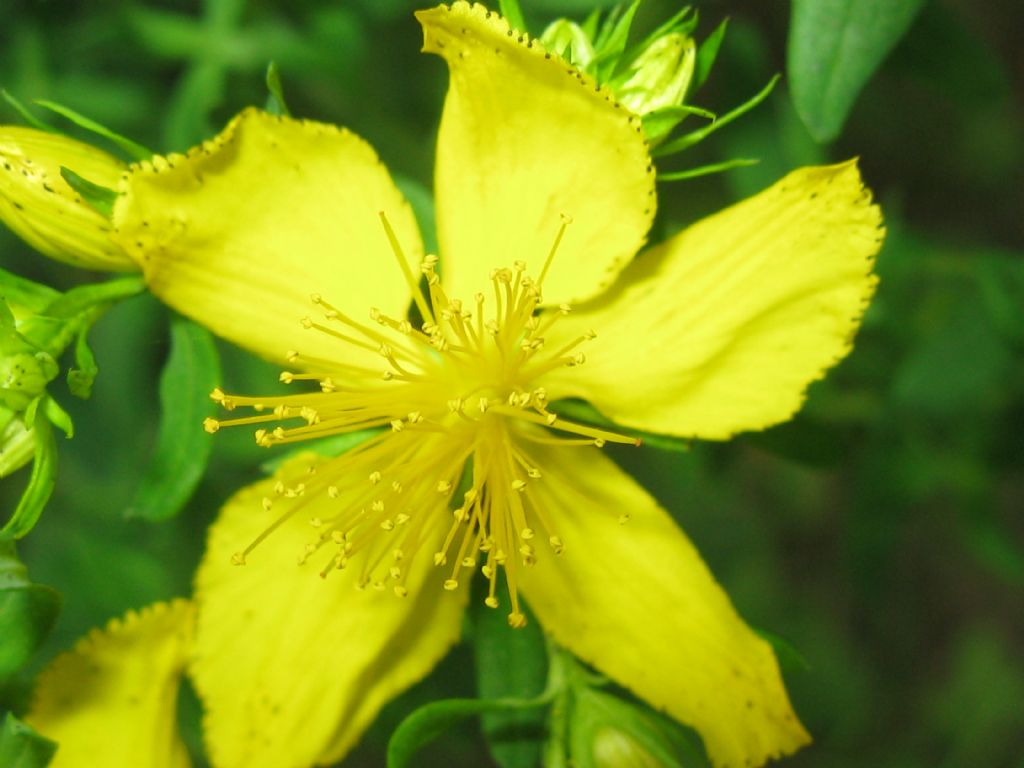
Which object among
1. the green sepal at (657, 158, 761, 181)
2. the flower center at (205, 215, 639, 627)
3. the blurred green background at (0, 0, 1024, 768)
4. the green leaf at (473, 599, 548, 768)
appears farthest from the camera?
the blurred green background at (0, 0, 1024, 768)

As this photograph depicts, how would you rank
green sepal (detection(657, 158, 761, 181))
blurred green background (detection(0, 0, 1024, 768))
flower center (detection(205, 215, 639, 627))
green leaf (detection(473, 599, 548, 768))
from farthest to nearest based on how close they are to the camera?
blurred green background (detection(0, 0, 1024, 768)) → green leaf (detection(473, 599, 548, 768)) → flower center (detection(205, 215, 639, 627)) → green sepal (detection(657, 158, 761, 181))

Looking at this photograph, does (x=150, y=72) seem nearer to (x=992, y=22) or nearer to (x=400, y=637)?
(x=400, y=637)

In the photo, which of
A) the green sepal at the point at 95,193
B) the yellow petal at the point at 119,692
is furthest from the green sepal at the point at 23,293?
the yellow petal at the point at 119,692

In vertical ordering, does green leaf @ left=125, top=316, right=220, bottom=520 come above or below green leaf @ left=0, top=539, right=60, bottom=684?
above

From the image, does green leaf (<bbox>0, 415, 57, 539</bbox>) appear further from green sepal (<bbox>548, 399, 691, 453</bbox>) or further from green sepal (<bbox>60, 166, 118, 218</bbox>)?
green sepal (<bbox>548, 399, 691, 453</bbox>)

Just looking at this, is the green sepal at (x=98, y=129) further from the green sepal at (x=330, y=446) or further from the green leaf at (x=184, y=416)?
the green sepal at (x=330, y=446)

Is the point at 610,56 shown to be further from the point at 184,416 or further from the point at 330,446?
Answer: the point at 184,416

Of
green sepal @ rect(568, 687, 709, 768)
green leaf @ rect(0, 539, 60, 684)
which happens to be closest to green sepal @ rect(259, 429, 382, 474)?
green leaf @ rect(0, 539, 60, 684)

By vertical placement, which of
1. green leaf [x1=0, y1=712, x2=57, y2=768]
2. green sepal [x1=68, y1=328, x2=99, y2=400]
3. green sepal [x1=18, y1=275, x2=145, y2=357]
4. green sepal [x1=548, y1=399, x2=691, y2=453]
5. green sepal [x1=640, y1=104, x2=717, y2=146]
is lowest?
green leaf [x1=0, y1=712, x2=57, y2=768]
